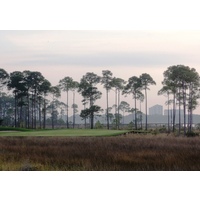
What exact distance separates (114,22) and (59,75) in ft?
7.53

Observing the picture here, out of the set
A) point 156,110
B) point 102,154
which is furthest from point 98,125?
point 102,154

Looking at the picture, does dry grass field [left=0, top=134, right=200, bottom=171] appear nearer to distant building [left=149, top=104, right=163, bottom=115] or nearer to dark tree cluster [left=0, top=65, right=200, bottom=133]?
distant building [left=149, top=104, right=163, bottom=115]

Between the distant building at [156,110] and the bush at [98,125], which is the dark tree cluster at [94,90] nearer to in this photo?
the distant building at [156,110]

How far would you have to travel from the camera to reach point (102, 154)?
10.9m

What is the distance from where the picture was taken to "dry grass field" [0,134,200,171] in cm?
967

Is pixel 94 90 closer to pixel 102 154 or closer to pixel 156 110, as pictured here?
pixel 156 110

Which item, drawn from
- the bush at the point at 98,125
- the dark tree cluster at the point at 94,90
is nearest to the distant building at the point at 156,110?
the dark tree cluster at the point at 94,90

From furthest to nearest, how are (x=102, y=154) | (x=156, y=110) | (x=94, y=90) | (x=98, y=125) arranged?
(x=98, y=125) → (x=156, y=110) → (x=94, y=90) → (x=102, y=154)

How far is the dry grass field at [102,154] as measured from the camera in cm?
967

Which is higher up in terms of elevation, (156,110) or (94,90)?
(94,90)

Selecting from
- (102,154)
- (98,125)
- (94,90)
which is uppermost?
(94,90)

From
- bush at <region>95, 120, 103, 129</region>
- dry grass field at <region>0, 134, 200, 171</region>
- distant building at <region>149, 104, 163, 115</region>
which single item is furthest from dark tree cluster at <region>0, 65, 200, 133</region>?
dry grass field at <region>0, 134, 200, 171</region>
